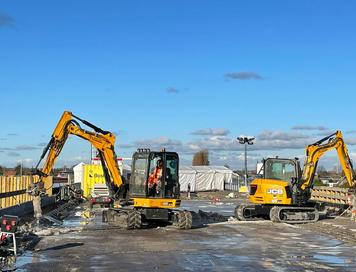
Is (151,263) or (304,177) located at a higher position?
(304,177)

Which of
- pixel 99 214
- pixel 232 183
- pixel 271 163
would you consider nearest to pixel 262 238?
pixel 271 163

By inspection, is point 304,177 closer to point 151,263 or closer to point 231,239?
point 231,239

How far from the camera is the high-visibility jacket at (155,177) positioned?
21616 mm

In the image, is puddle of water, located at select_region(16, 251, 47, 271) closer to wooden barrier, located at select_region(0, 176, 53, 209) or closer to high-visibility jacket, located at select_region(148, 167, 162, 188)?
high-visibility jacket, located at select_region(148, 167, 162, 188)

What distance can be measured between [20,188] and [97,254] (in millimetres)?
14278

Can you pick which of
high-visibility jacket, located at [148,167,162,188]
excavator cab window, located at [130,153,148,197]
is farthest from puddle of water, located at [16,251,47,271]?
high-visibility jacket, located at [148,167,162,188]

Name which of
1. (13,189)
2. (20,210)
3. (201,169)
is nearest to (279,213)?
(20,210)

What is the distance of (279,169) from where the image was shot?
2675 centimetres

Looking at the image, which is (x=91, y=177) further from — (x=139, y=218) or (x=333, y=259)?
(x=333, y=259)

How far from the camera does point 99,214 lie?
96.3ft

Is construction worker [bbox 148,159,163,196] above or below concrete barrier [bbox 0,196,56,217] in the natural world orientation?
above

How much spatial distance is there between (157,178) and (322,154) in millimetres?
9738

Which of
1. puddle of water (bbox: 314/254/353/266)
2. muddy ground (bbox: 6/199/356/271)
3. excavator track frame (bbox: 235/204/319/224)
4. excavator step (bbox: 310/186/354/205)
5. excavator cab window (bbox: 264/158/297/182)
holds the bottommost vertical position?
puddle of water (bbox: 314/254/353/266)

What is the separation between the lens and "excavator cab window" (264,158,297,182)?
87.5 ft
